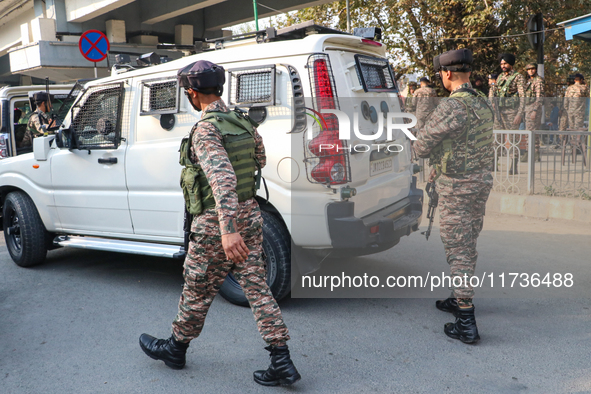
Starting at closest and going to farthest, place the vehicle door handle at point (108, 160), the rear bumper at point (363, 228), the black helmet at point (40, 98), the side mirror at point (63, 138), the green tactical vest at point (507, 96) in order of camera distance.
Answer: the rear bumper at point (363, 228) < the vehicle door handle at point (108, 160) < the side mirror at point (63, 138) < the black helmet at point (40, 98) < the green tactical vest at point (507, 96)

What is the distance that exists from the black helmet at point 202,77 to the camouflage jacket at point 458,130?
151cm

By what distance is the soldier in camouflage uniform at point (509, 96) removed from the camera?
986 cm

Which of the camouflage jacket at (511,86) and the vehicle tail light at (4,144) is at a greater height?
the camouflage jacket at (511,86)

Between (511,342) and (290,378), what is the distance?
1594mm

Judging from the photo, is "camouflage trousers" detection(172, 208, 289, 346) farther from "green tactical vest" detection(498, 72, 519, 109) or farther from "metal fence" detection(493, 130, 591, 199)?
"green tactical vest" detection(498, 72, 519, 109)

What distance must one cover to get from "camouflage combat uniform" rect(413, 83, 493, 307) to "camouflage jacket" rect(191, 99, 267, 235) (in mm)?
1486

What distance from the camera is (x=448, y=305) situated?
420 centimetres

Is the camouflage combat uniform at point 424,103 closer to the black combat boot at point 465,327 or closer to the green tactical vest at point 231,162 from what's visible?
the black combat boot at point 465,327

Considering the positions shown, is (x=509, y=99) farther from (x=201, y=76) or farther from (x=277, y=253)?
(x=201, y=76)

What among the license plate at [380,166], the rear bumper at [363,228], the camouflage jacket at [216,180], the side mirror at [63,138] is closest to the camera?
the camouflage jacket at [216,180]

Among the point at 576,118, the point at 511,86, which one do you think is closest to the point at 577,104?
the point at 576,118

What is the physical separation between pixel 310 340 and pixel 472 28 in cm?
1516

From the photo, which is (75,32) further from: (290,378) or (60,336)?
(290,378)

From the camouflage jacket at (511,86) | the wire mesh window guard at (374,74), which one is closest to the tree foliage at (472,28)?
the camouflage jacket at (511,86)
